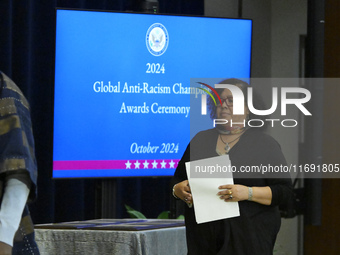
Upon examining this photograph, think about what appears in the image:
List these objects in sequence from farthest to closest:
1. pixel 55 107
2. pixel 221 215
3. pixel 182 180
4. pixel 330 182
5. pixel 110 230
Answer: pixel 330 182
pixel 55 107
pixel 110 230
pixel 182 180
pixel 221 215

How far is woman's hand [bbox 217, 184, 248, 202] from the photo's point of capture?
97.4 inches

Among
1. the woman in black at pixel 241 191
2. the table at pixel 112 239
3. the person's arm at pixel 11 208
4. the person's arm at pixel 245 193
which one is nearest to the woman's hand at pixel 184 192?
the woman in black at pixel 241 191

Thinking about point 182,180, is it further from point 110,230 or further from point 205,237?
point 110,230

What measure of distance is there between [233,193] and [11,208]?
1.34 metres

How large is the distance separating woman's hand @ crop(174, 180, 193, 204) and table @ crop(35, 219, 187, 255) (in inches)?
17.0

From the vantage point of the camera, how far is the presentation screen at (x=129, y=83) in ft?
11.9

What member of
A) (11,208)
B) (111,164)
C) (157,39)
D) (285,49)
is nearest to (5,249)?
(11,208)

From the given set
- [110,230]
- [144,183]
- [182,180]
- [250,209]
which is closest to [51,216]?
[144,183]

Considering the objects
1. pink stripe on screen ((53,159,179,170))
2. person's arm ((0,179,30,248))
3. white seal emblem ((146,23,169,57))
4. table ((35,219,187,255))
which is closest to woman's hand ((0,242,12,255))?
person's arm ((0,179,30,248))

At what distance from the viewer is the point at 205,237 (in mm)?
2590

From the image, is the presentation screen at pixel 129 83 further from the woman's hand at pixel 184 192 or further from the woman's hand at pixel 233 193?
the woman's hand at pixel 233 193

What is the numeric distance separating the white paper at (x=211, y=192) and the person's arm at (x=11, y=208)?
1.28 meters

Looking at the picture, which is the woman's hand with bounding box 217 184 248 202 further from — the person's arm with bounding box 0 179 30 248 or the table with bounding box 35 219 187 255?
the person's arm with bounding box 0 179 30 248

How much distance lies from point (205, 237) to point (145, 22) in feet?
5.36
